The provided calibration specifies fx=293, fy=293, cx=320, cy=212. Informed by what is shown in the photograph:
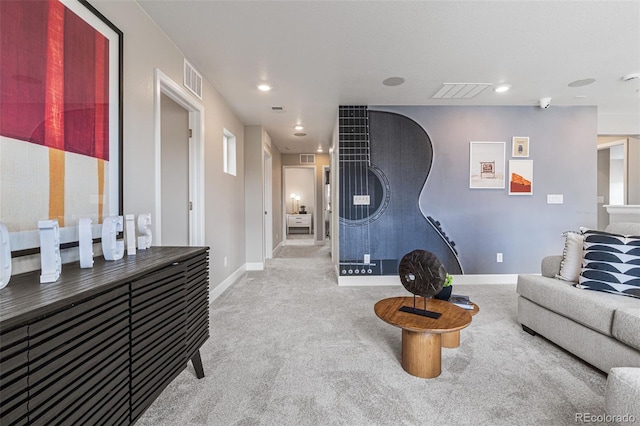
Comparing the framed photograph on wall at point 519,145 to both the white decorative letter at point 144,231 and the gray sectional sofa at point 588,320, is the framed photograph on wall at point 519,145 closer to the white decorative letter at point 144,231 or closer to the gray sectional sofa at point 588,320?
the gray sectional sofa at point 588,320

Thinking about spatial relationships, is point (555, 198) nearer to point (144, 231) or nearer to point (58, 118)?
point (144, 231)

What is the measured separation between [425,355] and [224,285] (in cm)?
277

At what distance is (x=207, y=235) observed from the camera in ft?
10.9

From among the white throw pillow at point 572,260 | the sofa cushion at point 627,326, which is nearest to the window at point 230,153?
the white throw pillow at point 572,260

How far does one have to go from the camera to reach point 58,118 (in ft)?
4.42

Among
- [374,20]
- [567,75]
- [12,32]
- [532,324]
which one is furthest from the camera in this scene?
[567,75]

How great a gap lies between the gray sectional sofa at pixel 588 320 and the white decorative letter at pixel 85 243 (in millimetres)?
2189

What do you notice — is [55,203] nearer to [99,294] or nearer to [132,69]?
[99,294]

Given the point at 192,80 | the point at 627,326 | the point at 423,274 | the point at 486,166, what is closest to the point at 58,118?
the point at 192,80

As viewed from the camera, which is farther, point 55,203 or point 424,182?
point 424,182

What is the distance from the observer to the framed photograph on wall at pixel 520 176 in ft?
13.7

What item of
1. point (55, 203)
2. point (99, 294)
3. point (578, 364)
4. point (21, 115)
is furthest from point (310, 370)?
point (21, 115)

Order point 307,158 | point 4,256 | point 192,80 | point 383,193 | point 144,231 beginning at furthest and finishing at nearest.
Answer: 1. point 307,158
2. point 383,193
3. point 192,80
4. point 144,231
5. point 4,256

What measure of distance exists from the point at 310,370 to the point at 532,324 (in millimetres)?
1883
